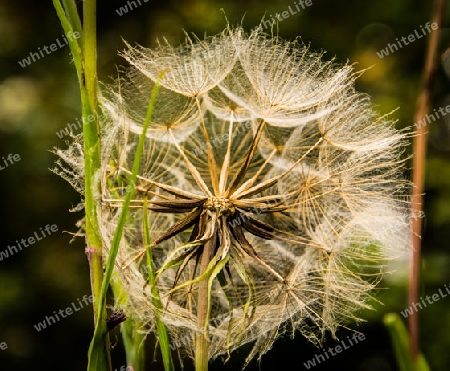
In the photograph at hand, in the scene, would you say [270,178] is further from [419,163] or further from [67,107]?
[67,107]

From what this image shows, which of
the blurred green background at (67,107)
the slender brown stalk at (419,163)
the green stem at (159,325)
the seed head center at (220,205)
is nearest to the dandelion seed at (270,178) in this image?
the seed head center at (220,205)

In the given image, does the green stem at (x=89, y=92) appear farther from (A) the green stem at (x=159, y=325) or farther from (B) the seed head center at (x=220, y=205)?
(B) the seed head center at (x=220, y=205)

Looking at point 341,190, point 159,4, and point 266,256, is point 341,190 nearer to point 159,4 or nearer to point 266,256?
point 266,256

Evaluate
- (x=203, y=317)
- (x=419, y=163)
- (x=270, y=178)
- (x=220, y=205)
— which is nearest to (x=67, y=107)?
(x=270, y=178)

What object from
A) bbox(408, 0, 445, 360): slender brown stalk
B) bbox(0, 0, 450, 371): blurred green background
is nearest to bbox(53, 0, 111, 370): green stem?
bbox(408, 0, 445, 360): slender brown stalk

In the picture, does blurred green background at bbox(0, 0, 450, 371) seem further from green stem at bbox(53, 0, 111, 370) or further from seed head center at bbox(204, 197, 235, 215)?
green stem at bbox(53, 0, 111, 370)
